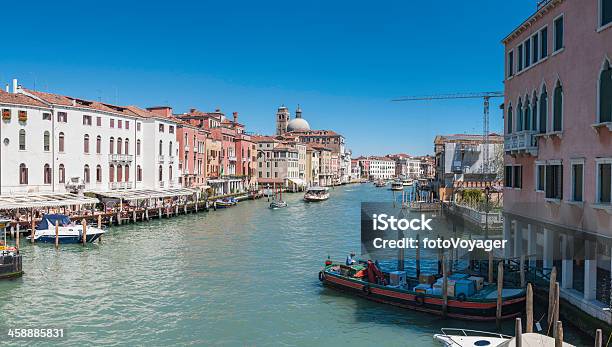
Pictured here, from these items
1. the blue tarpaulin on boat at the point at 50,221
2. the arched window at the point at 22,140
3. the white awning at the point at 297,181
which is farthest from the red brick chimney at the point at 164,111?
the white awning at the point at 297,181

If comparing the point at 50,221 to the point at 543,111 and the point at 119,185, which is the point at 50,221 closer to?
the point at 119,185

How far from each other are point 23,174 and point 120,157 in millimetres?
7151

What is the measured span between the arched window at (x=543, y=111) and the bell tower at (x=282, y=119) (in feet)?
358

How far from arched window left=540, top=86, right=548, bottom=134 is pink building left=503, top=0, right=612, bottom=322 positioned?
0.02m

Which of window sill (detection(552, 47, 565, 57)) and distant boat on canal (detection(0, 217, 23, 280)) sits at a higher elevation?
window sill (detection(552, 47, 565, 57))

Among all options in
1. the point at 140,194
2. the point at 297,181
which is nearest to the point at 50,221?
the point at 140,194

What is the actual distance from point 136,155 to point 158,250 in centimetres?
1682

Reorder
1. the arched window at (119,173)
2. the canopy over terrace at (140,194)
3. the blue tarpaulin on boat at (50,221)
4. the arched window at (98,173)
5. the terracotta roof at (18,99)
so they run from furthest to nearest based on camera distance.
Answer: the arched window at (119,173) → the arched window at (98,173) → the canopy over terrace at (140,194) → the terracotta roof at (18,99) → the blue tarpaulin on boat at (50,221)

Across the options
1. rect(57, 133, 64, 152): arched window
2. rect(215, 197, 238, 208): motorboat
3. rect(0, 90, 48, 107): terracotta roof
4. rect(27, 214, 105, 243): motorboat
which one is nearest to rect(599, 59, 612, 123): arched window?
rect(27, 214, 105, 243): motorboat

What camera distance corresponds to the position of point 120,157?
34.5 metres

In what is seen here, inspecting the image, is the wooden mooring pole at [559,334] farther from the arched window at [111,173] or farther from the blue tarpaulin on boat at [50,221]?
the arched window at [111,173]

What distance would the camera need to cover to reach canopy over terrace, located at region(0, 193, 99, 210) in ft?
78.2

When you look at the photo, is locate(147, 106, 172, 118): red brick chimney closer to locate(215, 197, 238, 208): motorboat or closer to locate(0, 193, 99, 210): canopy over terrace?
locate(215, 197, 238, 208): motorboat

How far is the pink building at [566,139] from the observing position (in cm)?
957
